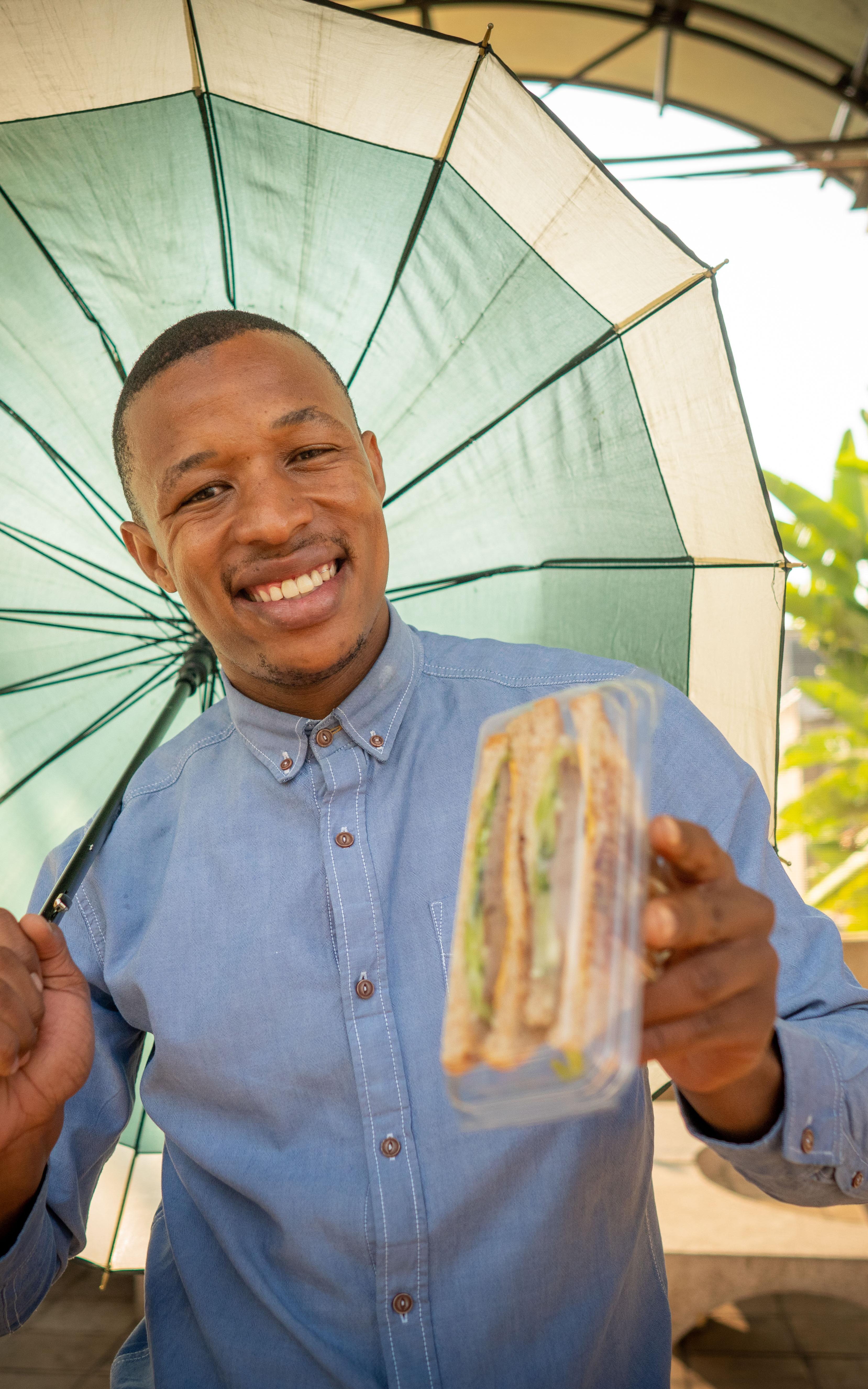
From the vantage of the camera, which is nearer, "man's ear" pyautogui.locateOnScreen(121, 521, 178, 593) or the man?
the man

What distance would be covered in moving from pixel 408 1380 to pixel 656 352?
1809 mm

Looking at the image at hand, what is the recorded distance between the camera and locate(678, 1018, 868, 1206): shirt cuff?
1.15m

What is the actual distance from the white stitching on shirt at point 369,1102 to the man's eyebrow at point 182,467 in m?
0.61

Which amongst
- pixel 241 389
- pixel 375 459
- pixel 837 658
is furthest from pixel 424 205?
pixel 837 658

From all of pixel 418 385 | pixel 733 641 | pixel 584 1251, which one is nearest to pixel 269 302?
pixel 418 385

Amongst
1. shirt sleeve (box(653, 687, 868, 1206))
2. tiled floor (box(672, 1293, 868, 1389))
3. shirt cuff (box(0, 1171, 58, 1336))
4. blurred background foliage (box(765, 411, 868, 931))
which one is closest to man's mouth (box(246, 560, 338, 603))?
shirt sleeve (box(653, 687, 868, 1206))

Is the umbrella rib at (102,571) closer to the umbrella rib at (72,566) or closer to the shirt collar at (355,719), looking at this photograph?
the umbrella rib at (72,566)

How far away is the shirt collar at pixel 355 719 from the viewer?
64.4 inches

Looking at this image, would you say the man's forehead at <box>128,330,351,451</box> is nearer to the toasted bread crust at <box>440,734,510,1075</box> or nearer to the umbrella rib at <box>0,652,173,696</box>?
the umbrella rib at <box>0,652,173,696</box>

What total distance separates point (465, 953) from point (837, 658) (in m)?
8.28

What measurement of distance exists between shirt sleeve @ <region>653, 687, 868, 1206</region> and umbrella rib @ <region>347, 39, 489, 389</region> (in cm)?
98

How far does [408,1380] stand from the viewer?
132 cm

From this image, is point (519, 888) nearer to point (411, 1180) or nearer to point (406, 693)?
point (411, 1180)

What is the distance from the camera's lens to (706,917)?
861mm
